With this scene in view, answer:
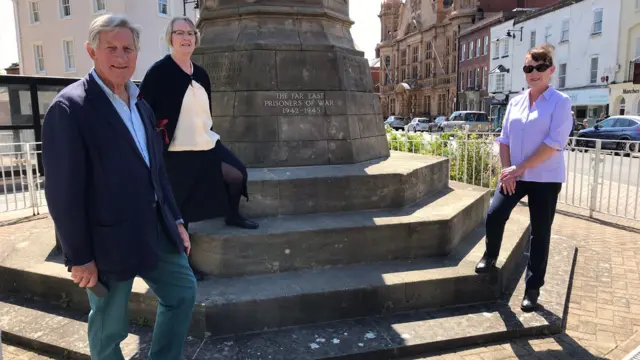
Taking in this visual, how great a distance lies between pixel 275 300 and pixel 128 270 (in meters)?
1.56

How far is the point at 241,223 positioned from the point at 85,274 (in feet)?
6.59

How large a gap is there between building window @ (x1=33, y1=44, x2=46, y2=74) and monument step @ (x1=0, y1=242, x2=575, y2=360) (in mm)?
33516

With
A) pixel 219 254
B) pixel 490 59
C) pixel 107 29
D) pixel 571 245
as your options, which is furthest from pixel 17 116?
pixel 490 59

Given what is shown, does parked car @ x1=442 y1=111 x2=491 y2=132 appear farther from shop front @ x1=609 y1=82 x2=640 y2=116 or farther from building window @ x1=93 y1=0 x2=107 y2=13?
building window @ x1=93 y1=0 x2=107 y2=13

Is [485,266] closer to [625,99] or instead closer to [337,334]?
[337,334]

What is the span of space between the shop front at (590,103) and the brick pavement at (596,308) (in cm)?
2635

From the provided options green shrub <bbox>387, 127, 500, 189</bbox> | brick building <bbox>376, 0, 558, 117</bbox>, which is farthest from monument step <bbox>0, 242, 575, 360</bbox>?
brick building <bbox>376, 0, 558, 117</bbox>

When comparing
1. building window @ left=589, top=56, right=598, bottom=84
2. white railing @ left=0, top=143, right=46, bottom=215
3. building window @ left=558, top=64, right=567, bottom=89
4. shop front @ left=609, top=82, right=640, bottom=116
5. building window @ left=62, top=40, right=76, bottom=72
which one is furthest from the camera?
building window @ left=558, top=64, right=567, bottom=89

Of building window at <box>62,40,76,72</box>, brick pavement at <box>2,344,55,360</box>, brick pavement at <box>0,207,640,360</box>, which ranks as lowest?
brick pavement at <box>0,207,640,360</box>

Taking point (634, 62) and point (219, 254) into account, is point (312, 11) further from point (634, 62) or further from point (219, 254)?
point (634, 62)

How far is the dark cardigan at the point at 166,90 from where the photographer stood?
3.54 metres

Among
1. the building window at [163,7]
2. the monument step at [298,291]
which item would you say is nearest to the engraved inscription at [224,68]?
the monument step at [298,291]

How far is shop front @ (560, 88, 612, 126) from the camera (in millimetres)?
29406

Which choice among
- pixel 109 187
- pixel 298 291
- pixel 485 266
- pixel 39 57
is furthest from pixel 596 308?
pixel 39 57
